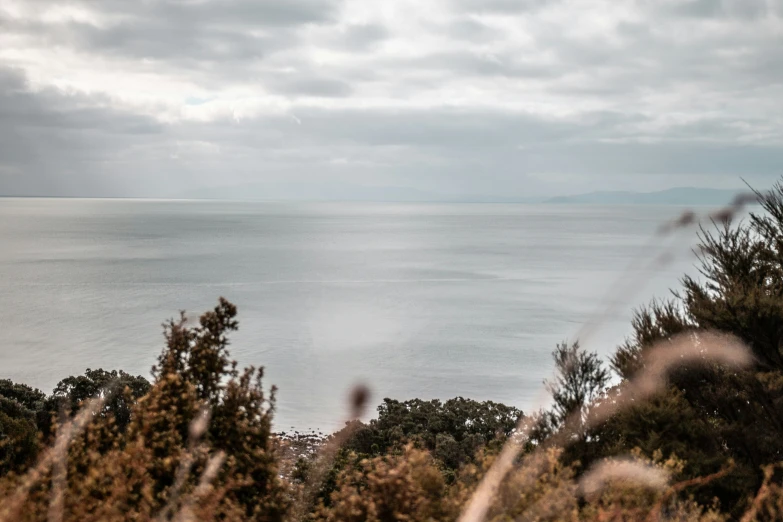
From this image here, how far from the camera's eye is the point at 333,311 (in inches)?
2574

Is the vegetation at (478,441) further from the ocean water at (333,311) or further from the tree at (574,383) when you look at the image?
the ocean water at (333,311)

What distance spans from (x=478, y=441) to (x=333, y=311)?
42.7 metres

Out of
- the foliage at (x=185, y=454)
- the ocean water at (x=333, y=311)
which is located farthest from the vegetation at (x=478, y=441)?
the ocean water at (x=333, y=311)

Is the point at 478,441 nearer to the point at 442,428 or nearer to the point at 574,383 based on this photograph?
the point at 442,428

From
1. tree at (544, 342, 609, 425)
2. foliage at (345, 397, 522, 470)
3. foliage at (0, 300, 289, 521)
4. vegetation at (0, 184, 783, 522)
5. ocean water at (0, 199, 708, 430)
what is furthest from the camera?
ocean water at (0, 199, 708, 430)

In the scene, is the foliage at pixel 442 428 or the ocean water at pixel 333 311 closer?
the foliage at pixel 442 428

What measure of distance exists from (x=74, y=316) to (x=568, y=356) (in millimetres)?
52009

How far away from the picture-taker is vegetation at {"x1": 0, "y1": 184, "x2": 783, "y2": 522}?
5.79 metres

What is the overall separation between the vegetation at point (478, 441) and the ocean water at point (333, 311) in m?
1.81

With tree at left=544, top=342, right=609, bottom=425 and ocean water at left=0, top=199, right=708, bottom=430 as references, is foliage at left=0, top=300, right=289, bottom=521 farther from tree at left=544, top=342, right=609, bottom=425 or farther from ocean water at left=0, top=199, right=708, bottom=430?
tree at left=544, top=342, right=609, bottom=425

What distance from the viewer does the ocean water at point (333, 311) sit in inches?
1629

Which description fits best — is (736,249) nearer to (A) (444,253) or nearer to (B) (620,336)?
Result: (B) (620,336)

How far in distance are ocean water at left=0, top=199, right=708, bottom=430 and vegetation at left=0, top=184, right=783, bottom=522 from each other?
1810mm

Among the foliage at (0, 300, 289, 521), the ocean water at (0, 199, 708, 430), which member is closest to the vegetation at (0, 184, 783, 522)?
the foliage at (0, 300, 289, 521)
